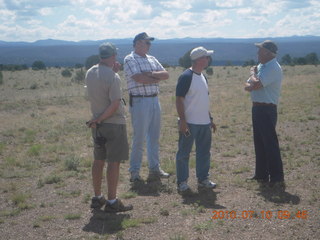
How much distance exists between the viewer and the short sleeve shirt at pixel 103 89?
15.3ft

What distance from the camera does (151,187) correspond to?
19.2ft

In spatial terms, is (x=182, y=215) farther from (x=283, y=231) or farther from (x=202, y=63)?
(x=202, y=63)

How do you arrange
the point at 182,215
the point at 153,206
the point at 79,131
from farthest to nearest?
the point at 79,131, the point at 153,206, the point at 182,215

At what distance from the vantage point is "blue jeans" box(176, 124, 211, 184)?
5.54 meters

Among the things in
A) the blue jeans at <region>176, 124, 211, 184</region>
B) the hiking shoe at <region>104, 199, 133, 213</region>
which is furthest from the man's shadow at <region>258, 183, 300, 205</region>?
the hiking shoe at <region>104, 199, 133, 213</region>

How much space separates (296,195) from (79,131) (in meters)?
6.99

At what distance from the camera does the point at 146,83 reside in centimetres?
585

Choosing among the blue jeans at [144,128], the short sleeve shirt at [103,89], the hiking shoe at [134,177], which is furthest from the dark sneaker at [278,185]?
the short sleeve shirt at [103,89]

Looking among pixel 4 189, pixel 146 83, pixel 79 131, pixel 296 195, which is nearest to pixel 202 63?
pixel 146 83

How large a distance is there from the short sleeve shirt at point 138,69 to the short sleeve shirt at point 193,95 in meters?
0.74

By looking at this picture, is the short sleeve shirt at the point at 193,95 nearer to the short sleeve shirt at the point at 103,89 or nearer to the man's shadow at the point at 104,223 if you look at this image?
the short sleeve shirt at the point at 103,89

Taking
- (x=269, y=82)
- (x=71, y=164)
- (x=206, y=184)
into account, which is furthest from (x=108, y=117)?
(x=71, y=164)

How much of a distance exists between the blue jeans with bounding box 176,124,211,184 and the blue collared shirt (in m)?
0.81
